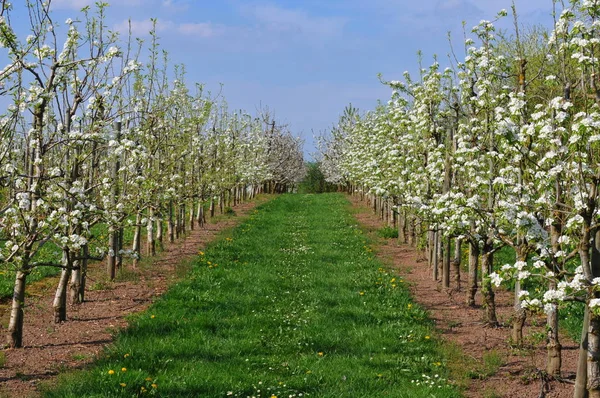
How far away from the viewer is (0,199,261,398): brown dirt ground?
26.6 ft

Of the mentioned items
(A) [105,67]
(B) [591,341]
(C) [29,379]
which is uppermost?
(A) [105,67]

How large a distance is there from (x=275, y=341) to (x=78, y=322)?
3.69 meters

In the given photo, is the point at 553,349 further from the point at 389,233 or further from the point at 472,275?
the point at 389,233

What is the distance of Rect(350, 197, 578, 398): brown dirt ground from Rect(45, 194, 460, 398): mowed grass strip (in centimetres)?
47

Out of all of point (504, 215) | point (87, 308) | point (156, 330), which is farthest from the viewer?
point (87, 308)

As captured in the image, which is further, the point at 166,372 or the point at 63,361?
the point at 63,361

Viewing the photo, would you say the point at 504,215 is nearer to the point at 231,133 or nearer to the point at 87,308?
the point at 87,308

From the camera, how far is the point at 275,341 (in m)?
9.71

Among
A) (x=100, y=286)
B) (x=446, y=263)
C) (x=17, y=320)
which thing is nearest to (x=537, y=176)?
(x=446, y=263)

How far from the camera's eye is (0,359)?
830 centimetres

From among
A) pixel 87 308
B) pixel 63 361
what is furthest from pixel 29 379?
pixel 87 308

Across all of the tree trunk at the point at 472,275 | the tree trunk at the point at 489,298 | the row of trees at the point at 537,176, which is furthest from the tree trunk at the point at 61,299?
the tree trunk at the point at 472,275

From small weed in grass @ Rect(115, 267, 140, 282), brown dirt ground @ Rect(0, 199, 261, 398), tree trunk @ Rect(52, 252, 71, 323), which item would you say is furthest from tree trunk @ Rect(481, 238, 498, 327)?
small weed in grass @ Rect(115, 267, 140, 282)

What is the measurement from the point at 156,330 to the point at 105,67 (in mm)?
5380
